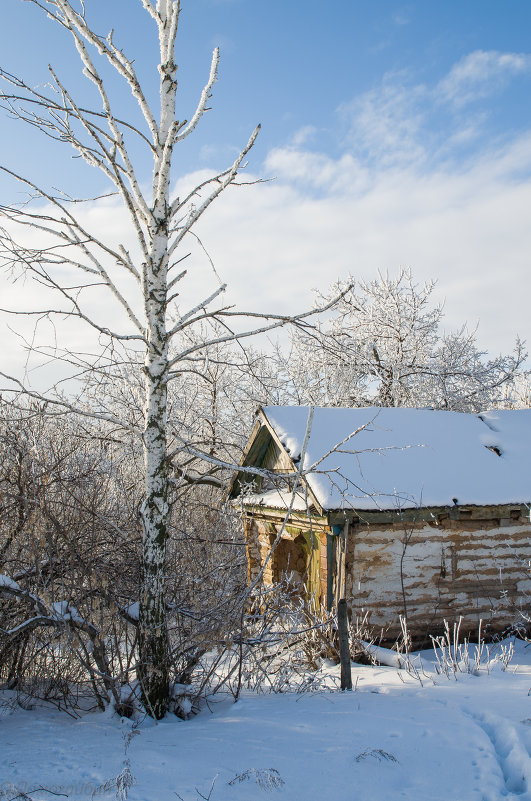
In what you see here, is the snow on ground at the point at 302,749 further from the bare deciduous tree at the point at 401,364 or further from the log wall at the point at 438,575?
the bare deciduous tree at the point at 401,364

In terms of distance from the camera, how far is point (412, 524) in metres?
8.84

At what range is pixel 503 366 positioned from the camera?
69.6ft

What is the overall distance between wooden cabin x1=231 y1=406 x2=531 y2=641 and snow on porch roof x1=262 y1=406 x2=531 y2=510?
0.07 feet

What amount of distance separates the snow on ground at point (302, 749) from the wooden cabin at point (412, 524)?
269cm

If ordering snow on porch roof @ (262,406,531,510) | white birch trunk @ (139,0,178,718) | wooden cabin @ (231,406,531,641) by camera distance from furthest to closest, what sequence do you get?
snow on porch roof @ (262,406,531,510)
wooden cabin @ (231,406,531,641)
white birch trunk @ (139,0,178,718)

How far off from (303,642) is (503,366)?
1643 centimetres

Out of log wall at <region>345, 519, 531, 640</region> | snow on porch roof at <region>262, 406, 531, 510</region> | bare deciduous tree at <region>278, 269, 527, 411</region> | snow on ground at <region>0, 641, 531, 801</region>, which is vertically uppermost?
bare deciduous tree at <region>278, 269, 527, 411</region>

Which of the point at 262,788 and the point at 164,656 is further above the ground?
the point at 164,656

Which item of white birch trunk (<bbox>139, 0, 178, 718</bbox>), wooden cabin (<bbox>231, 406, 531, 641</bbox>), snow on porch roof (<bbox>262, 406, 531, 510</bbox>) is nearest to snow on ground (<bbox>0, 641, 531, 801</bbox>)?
white birch trunk (<bbox>139, 0, 178, 718</bbox>)

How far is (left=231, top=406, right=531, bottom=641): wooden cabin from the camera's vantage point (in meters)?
8.50

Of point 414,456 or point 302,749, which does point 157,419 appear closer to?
point 302,749

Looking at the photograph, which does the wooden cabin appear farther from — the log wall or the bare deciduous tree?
the bare deciduous tree

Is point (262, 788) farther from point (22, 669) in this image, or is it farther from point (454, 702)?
point (22, 669)

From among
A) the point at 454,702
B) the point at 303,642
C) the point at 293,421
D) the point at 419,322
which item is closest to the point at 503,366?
the point at 419,322
